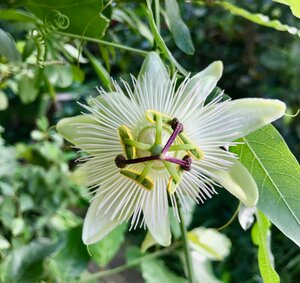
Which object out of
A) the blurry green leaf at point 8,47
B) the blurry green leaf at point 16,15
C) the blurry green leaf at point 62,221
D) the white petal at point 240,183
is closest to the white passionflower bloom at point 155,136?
the white petal at point 240,183

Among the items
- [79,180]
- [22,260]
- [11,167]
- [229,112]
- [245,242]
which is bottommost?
[245,242]

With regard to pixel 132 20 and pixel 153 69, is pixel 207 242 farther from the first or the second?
pixel 153 69

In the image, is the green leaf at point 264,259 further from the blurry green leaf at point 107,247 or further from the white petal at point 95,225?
the blurry green leaf at point 107,247

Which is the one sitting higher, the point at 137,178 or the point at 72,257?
the point at 137,178

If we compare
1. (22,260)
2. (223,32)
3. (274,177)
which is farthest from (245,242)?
(274,177)

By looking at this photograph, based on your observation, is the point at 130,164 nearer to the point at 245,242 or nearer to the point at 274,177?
the point at 274,177

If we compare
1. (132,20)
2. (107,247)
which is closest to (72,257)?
(107,247)

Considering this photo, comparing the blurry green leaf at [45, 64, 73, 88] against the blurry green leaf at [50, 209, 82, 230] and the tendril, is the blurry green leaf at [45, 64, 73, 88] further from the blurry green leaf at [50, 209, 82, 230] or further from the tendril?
Result: the blurry green leaf at [50, 209, 82, 230]
